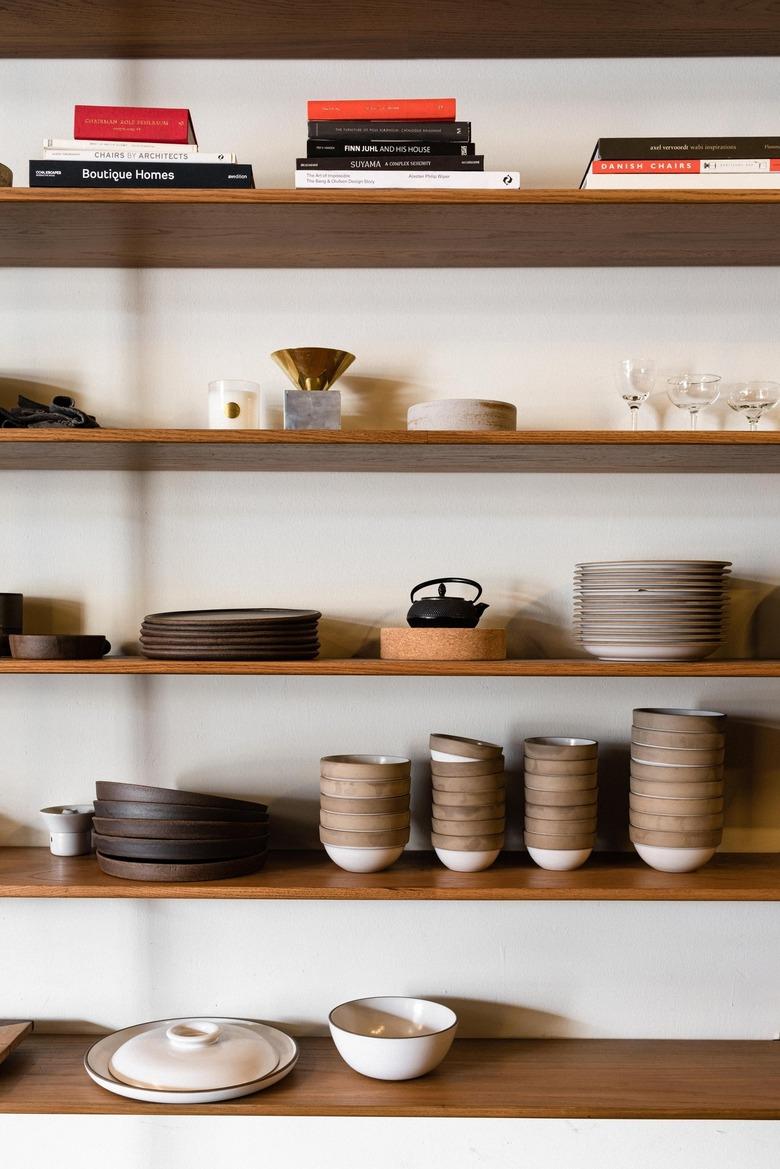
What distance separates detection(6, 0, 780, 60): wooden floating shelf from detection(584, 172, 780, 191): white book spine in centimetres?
37

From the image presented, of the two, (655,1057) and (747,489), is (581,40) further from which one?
(655,1057)

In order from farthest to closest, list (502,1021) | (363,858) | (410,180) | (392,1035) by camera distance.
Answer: (502,1021) → (392,1035) → (363,858) → (410,180)

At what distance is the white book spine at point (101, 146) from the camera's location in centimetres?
159

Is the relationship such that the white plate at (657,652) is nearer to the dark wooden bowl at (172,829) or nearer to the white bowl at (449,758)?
the white bowl at (449,758)

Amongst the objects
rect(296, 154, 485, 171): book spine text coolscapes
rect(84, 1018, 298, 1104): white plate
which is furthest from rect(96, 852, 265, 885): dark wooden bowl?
rect(296, 154, 485, 171): book spine text coolscapes

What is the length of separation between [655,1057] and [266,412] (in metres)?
1.41

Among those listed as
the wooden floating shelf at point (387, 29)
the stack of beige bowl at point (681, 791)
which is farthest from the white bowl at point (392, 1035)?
the wooden floating shelf at point (387, 29)

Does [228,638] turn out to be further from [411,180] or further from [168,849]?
[411,180]

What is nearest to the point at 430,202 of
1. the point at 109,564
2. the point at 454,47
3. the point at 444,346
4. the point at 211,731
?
the point at 444,346

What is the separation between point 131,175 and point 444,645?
91 centimetres

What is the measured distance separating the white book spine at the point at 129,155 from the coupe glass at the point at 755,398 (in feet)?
3.11

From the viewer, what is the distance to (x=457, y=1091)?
166 centimetres

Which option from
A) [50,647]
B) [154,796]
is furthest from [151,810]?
[50,647]

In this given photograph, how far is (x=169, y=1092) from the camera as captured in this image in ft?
5.16
